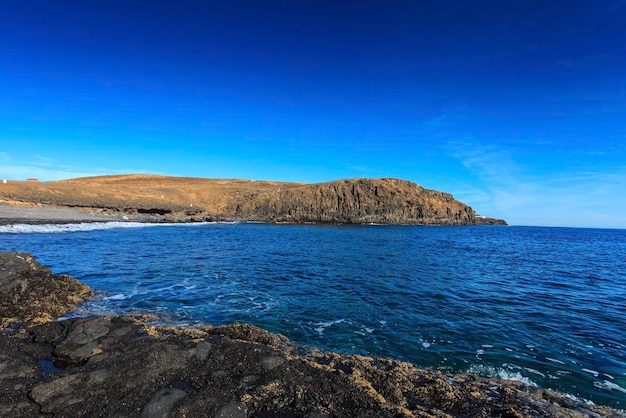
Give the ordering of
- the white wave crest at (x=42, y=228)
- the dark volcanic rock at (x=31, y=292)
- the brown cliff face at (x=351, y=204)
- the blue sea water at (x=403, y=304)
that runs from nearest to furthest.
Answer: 1. the blue sea water at (x=403, y=304)
2. the dark volcanic rock at (x=31, y=292)
3. the white wave crest at (x=42, y=228)
4. the brown cliff face at (x=351, y=204)

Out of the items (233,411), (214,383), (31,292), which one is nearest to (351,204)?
(31,292)

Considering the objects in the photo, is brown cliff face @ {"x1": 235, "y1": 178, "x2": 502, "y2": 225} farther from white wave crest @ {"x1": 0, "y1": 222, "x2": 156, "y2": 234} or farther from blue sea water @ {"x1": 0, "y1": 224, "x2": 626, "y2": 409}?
blue sea water @ {"x1": 0, "y1": 224, "x2": 626, "y2": 409}

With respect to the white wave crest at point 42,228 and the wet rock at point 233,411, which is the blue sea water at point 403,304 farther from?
the white wave crest at point 42,228

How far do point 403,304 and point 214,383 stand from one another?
10.4 meters

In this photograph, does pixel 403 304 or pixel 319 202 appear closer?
pixel 403 304

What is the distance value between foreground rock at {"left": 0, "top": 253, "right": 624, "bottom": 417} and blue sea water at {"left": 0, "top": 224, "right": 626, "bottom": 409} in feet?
5.85

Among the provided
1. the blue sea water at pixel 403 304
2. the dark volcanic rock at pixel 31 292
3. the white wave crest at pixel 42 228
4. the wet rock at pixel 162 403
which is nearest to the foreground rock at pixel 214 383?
Result: the wet rock at pixel 162 403

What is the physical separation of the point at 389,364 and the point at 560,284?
19.2 meters

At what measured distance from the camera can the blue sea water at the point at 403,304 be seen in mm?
9500

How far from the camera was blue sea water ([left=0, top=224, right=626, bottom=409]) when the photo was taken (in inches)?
374

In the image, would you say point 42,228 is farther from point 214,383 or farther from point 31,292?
point 214,383

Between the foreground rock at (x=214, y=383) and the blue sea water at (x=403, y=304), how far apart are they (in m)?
1.78

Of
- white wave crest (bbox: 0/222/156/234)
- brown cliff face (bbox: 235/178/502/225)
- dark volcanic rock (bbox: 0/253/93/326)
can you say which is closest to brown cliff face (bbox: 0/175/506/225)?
brown cliff face (bbox: 235/178/502/225)

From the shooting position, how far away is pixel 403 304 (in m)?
14.6
